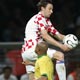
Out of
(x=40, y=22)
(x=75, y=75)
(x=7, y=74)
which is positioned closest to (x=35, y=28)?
(x=40, y=22)

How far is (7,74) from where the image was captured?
13.2 m

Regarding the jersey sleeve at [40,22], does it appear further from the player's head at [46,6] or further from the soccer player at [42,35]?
the player's head at [46,6]

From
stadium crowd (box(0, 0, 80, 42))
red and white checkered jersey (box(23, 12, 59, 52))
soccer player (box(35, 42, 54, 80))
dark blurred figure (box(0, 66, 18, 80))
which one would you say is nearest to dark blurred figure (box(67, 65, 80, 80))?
dark blurred figure (box(0, 66, 18, 80))

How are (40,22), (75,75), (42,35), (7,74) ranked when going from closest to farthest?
1. (42,35)
2. (40,22)
3. (75,75)
4. (7,74)

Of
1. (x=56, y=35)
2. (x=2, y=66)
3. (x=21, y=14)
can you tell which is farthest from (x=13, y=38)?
(x=56, y=35)

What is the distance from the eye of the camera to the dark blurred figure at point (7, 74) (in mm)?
13109

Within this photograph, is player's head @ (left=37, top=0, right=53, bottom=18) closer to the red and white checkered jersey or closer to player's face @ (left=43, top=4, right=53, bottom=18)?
player's face @ (left=43, top=4, right=53, bottom=18)

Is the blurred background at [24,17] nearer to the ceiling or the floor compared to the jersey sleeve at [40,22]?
nearer to the ceiling

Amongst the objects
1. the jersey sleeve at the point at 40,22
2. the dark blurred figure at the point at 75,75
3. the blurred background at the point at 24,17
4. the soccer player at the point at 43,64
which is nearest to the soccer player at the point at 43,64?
the soccer player at the point at 43,64

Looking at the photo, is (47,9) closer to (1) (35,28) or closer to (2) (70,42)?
(1) (35,28)

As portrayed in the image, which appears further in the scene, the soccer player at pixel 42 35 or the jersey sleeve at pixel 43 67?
the soccer player at pixel 42 35

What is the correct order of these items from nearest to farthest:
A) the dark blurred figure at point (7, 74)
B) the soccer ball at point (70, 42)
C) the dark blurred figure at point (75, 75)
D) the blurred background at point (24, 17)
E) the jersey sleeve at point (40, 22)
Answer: the soccer ball at point (70, 42), the jersey sleeve at point (40, 22), the dark blurred figure at point (75, 75), the dark blurred figure at point (7, 74), the blurred background at point (24, 17)

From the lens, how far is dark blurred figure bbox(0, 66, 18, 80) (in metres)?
13.1

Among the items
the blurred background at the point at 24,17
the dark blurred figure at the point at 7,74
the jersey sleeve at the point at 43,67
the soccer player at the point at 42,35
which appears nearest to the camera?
the jersey sleeve at the point at 43,67
